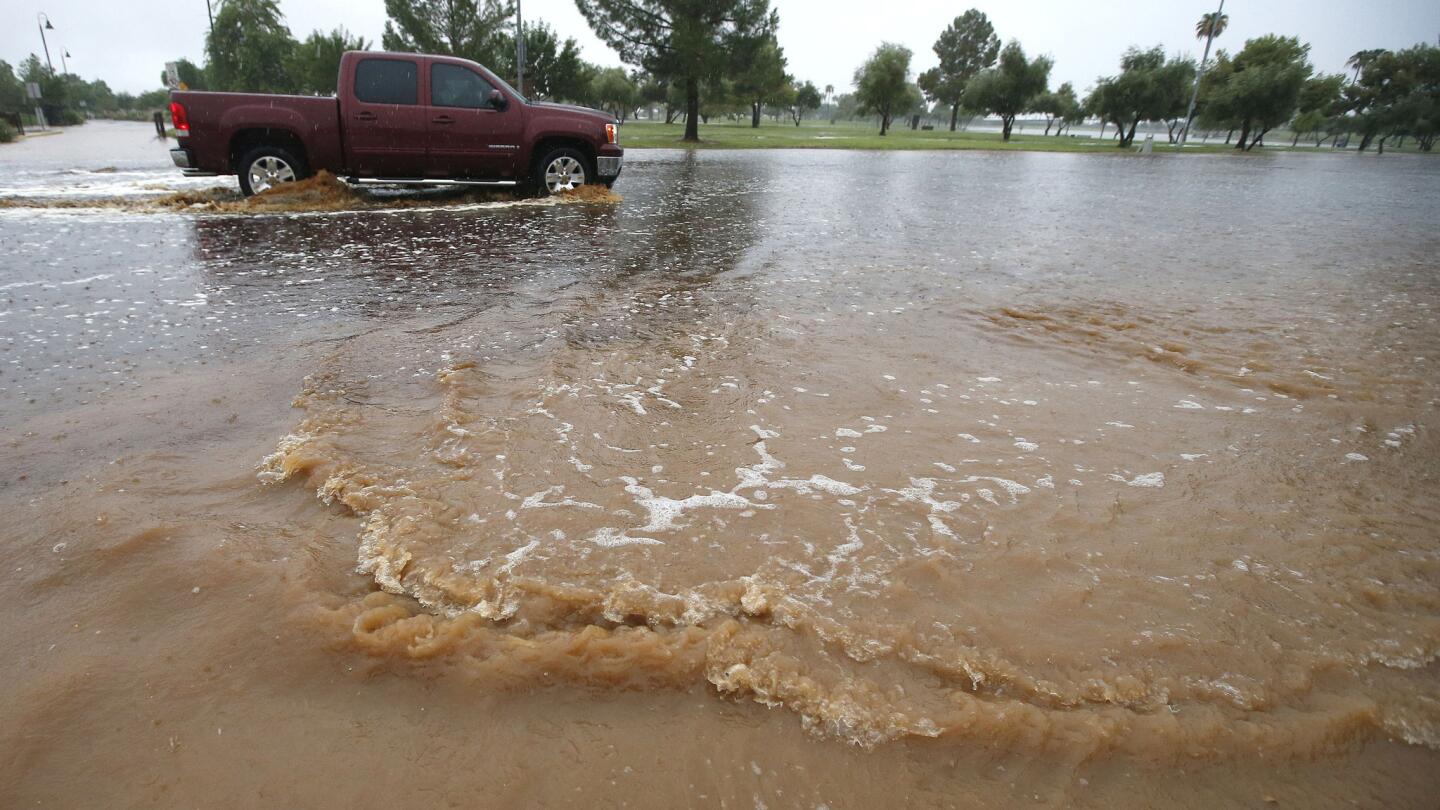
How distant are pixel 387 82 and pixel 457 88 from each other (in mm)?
884

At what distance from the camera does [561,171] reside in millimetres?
10750

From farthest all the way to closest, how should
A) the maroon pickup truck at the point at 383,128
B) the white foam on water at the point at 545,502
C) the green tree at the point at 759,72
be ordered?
the green tree at the point at 759,72, the maroon pickup truck at the point at 383,128, the white foam on water at the point at 545,502

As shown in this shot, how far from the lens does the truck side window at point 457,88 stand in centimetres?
952

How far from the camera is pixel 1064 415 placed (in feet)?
11.5

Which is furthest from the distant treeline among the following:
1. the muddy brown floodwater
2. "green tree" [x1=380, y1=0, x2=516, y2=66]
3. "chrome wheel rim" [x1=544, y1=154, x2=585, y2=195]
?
the muddy brown floodwater

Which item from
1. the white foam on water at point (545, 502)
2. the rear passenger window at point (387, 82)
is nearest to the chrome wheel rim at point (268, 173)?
the rear passenger window at point (387, 82)

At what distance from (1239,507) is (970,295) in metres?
3.35

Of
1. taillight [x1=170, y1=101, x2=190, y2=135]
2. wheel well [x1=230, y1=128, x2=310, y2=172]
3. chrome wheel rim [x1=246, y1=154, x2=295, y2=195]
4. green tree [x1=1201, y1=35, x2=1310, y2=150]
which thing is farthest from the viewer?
green tree [x1=1201, y1=35, x2=1310, y2=150]

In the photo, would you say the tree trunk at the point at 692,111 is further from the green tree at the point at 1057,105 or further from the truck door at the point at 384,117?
the green tree at the point at 1057,105

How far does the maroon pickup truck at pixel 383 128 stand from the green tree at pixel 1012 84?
5017 cm

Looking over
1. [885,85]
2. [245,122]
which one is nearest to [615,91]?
[885,85]

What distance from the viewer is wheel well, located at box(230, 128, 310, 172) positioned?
908 centimetres

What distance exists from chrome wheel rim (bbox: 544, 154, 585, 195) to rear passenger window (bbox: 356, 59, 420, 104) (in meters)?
2.04

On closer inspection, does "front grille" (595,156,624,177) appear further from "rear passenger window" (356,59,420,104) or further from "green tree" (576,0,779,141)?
"green tree" (576,0,779,141)
